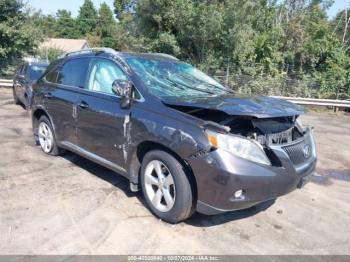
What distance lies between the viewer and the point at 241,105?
3873mm

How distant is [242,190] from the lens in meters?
3.45

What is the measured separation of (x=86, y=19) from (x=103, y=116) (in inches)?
3280

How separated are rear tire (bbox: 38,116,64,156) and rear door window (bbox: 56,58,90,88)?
80 cm

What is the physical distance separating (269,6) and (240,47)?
6.97 metres

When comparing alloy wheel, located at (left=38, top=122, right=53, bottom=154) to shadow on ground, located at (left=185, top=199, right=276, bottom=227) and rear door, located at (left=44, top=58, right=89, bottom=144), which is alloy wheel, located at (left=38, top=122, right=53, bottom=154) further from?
shadow on ground, located at (left=185, top=199, right=276, bottom=227)

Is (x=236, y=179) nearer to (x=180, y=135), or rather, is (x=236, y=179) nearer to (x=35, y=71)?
(x=180, y=135)

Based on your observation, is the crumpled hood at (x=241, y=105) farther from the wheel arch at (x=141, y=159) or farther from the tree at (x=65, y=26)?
the tree at (x=65, y=26)

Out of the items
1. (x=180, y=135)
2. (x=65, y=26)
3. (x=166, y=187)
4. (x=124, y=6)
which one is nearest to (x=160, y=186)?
(x=166, y=187)

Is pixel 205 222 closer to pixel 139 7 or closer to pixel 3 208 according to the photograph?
pixel 3 208

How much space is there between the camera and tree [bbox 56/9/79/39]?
76.5m

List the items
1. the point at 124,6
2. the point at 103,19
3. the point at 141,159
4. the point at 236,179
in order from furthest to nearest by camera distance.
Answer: the point at 103,19
the point at 124,6
the point at 141,159
the point at 236,179

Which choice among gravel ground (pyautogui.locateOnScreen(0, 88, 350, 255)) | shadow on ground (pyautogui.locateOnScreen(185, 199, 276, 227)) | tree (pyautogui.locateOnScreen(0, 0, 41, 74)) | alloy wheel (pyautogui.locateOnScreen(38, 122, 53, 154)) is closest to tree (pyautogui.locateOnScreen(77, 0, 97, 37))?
tree (pyautogui.locateOnScreen(0, 0, 41, 74))

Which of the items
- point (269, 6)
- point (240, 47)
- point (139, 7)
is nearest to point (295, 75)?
point (240, 47)

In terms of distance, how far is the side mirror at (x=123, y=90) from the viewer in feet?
13.8
